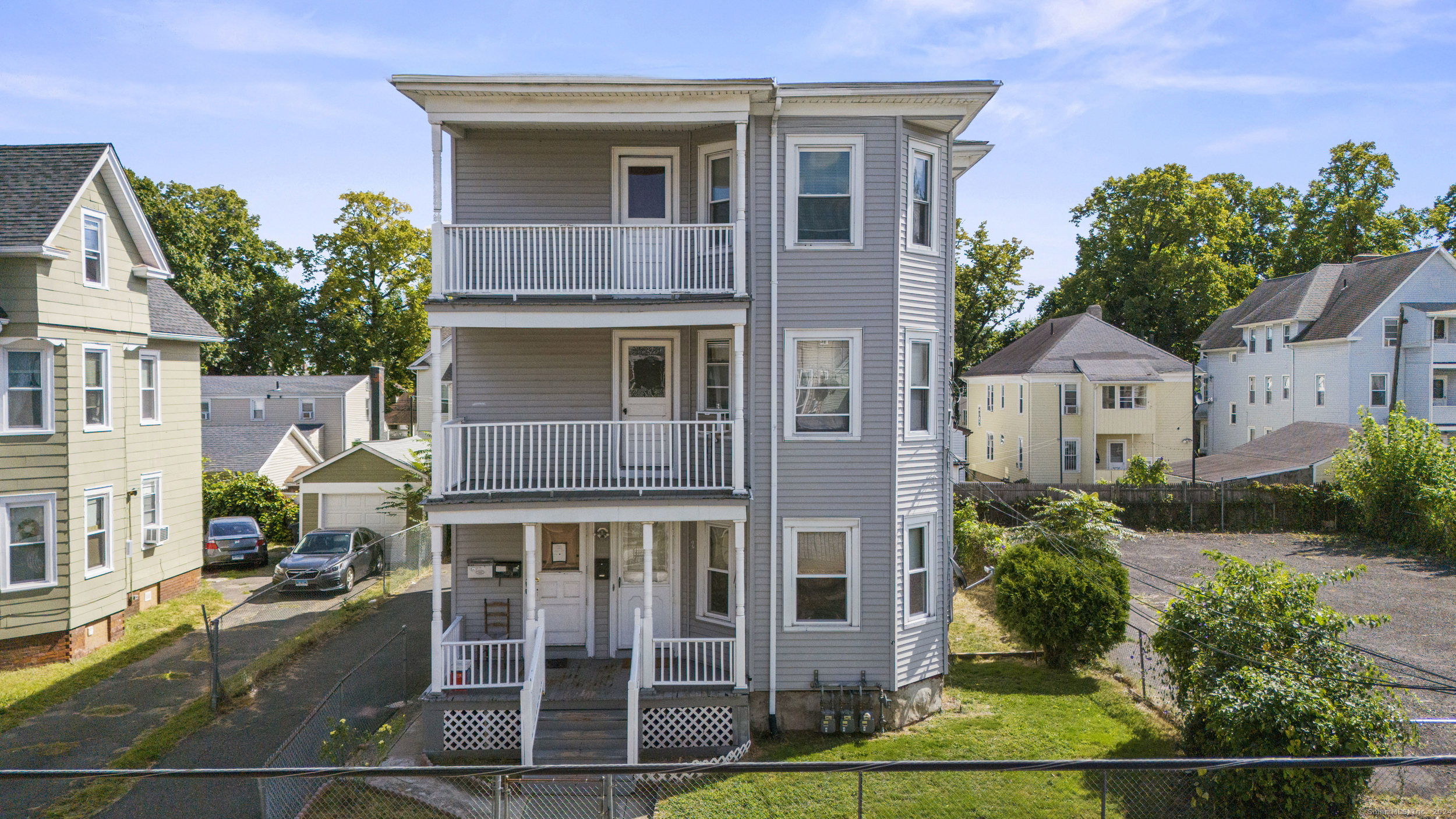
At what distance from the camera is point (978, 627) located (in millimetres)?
17312

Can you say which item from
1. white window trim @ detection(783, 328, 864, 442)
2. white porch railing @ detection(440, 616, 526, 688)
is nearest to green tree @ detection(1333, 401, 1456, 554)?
white window trim @ detection(783, 328, 864, 442)

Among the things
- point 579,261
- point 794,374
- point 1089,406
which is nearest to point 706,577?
point 794,374

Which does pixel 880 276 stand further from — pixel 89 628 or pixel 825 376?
pixel 89 628

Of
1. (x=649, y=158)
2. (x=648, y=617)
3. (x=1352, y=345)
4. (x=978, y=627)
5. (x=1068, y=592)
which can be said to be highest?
(x=649, y=158)

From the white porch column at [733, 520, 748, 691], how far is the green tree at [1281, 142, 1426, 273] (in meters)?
55.2

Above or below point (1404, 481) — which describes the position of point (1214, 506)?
below

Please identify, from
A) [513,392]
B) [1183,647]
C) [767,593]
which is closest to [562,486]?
[513,392]

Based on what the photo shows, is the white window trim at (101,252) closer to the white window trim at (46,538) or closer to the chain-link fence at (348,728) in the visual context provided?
the white window trim at (46,538)

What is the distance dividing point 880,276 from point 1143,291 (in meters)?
43.7

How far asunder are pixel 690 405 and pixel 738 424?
1.62 metres

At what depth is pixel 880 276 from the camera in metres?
11.9

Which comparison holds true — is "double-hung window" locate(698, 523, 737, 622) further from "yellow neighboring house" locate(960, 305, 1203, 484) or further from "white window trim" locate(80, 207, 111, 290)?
"yellow neighboring house" locate(960, 305, 1203, 484)

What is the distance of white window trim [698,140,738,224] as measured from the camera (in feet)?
40.1

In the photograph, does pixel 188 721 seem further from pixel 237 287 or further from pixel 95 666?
pixel 237 287
